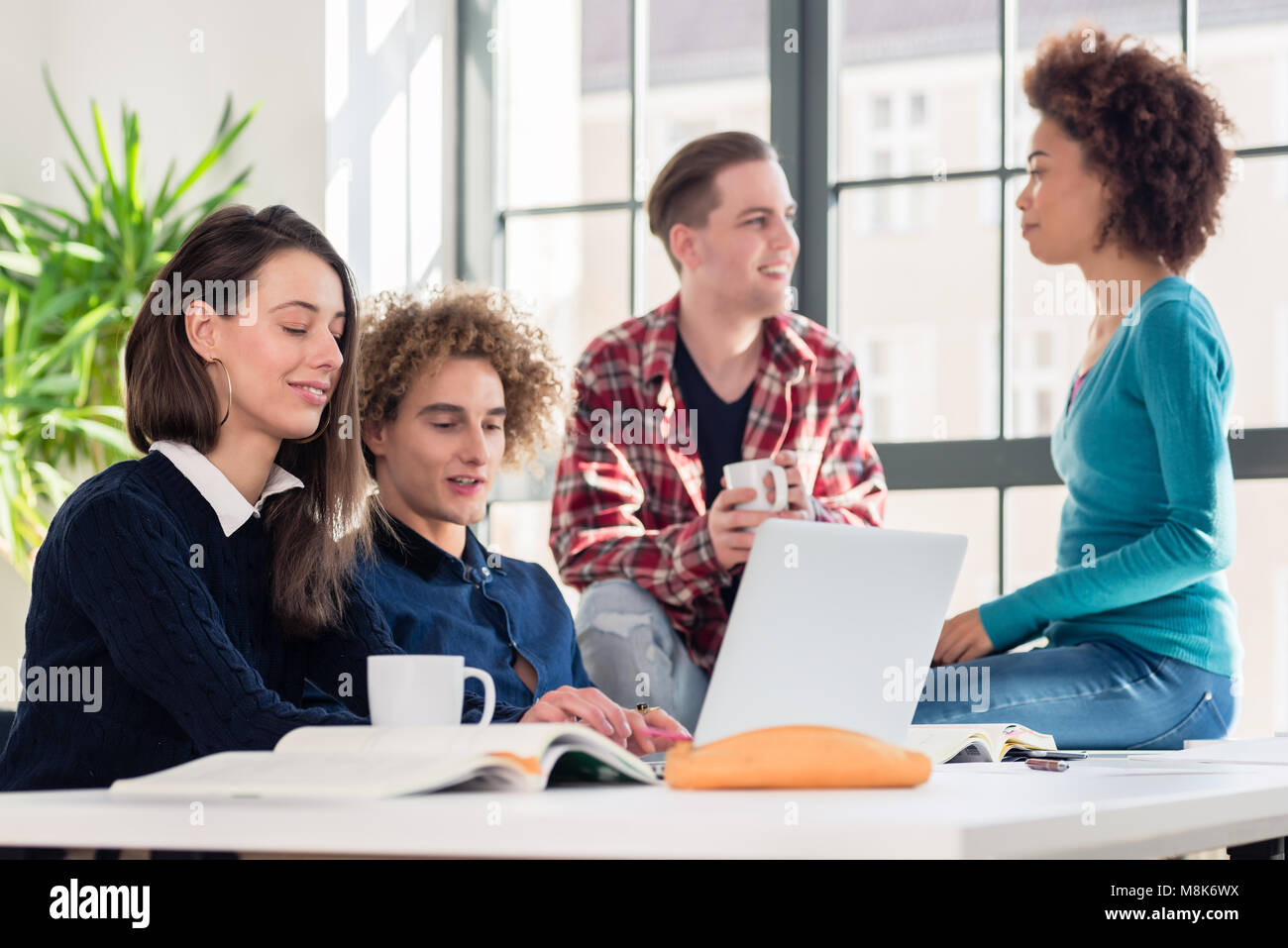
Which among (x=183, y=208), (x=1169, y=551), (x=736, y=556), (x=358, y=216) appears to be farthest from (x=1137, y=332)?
(x=183, y=208)

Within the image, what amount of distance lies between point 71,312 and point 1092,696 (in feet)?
7.84

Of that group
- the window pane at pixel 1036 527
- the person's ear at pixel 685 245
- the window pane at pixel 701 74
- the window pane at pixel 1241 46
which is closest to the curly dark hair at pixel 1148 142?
the window pane at pixel 1241 46

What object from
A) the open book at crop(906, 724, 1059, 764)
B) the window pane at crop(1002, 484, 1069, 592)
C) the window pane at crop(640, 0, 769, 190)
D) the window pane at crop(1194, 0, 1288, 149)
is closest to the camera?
the open book at crop(906, 724, 1059, 764)

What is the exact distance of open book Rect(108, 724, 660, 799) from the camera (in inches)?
33.9

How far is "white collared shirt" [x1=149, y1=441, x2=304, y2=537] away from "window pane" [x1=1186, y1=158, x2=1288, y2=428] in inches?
72.7

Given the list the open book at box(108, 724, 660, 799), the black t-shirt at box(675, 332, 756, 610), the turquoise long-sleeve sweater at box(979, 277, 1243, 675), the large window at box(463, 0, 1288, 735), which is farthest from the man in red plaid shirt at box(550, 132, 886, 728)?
the open book at box(108, 724, 660, 799)

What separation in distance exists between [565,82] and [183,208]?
3.48ft

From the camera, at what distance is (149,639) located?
132cm

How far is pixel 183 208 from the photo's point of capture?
357cm

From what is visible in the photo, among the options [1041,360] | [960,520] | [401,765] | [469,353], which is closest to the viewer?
[401,765]

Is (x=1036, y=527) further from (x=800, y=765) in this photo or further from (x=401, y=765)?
(x=401, y=765)

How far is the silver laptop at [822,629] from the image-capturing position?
109cm

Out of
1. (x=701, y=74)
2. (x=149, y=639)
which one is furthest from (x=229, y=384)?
(x=701, y=74)

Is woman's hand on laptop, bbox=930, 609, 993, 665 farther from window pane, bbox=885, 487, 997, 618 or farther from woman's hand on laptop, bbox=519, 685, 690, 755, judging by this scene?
window pane, bbox=885, 487, 997, 618
